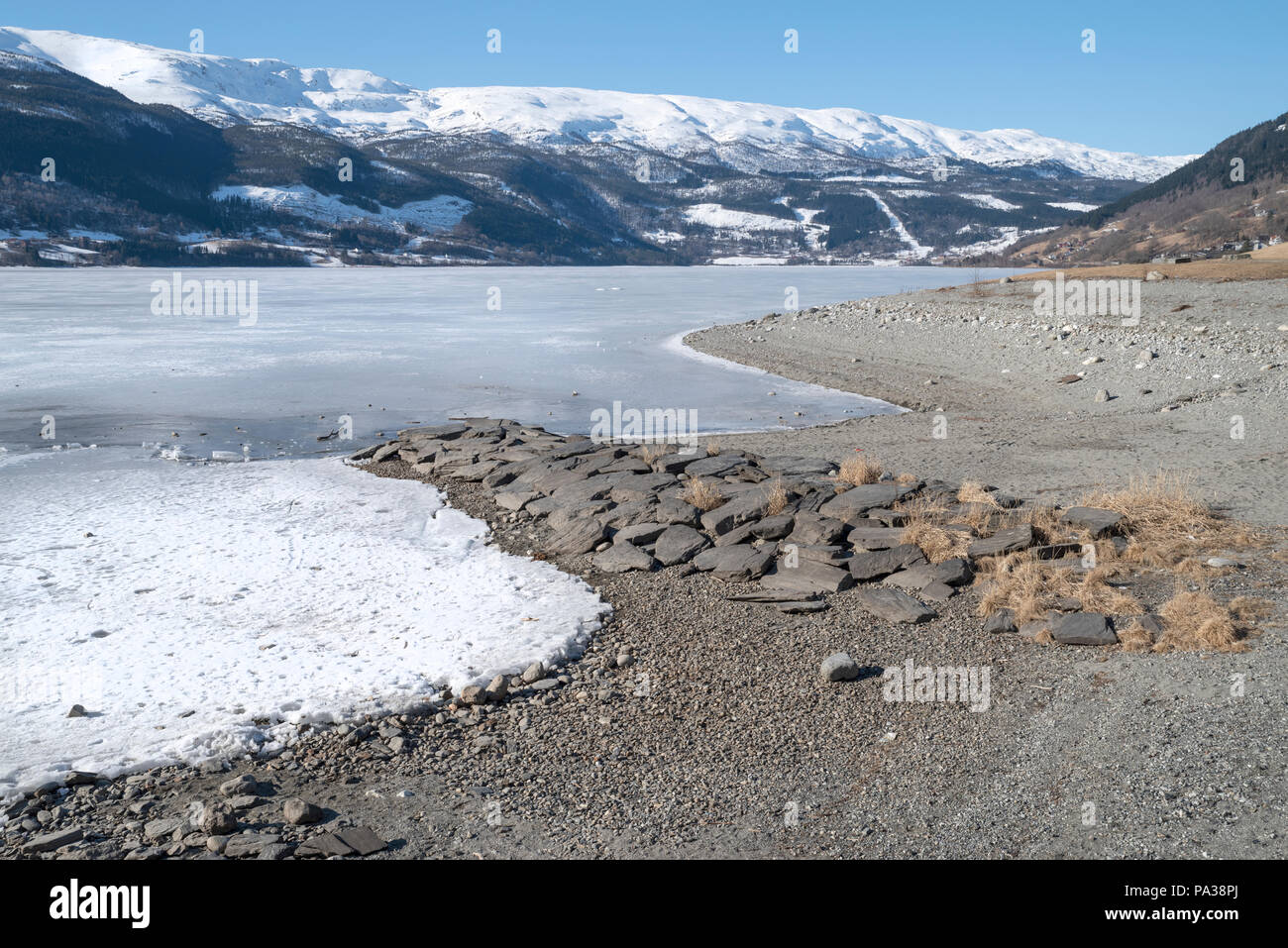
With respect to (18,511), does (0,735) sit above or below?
below

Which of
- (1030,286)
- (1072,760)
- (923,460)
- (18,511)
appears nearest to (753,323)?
(1030,286)

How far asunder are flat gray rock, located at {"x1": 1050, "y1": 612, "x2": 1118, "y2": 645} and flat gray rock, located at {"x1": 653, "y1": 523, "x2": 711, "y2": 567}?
12.0ft

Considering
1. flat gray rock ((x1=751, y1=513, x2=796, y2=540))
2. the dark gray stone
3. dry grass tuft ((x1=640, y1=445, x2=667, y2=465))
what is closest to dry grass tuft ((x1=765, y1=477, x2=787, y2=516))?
flat gray rock ((x1=751, y1=513, x2=796, y2=540))

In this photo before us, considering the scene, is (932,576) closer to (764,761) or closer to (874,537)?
(874,537)

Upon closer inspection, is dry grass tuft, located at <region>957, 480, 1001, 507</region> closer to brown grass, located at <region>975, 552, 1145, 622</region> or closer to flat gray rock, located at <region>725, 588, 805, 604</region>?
brown grass, located at <region>975, 552, 1145, 622</region>

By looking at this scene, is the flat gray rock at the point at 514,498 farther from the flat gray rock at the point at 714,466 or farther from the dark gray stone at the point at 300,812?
the dark gray stone at the point at 300,812

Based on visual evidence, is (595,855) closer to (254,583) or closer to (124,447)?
(254,583)

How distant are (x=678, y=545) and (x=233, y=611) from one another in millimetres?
4446

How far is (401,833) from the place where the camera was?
5.11 metres

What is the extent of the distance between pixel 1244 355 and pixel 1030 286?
17.4 meters

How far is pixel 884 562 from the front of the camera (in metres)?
9.14

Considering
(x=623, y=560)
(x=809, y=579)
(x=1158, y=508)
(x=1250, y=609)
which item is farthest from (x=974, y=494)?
(x=623, y=560)

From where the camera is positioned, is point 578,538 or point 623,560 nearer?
point 623,560

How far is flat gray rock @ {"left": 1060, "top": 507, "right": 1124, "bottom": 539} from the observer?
9570 mm
